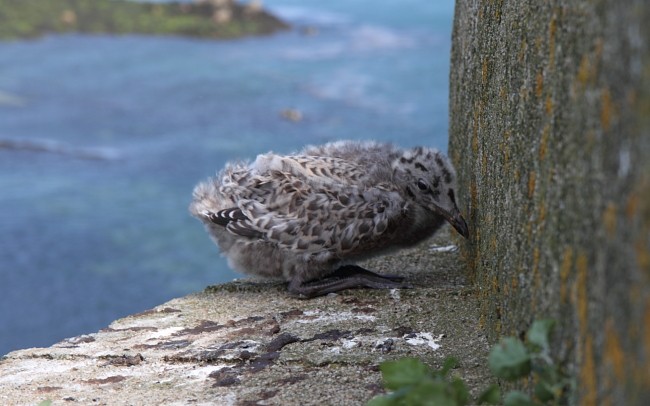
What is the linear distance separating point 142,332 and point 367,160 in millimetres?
1388

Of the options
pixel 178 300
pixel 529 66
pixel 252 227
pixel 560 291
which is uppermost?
pixel 529 66

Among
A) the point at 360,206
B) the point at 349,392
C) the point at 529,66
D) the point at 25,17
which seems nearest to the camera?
the point at 529,66

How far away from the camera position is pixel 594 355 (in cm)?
176

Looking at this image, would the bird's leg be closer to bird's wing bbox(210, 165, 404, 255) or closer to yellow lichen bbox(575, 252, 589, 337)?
bird's wing bbox(210, 165, 404, 255)

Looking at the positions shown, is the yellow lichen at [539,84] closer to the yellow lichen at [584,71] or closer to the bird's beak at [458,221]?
the yellow lichen at [584,71]

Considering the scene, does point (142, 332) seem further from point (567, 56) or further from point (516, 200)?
point (567, 56)

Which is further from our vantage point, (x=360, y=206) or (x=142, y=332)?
(x=360, y=206)

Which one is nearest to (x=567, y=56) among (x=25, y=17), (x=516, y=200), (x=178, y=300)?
(x=516, y=200)

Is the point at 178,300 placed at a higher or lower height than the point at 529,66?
lower

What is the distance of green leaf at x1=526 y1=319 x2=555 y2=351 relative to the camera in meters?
2.04

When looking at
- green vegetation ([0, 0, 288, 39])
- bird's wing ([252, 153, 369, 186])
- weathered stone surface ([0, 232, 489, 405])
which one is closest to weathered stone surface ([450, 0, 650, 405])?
weathered stone surface ([0, 232, 489, 405])

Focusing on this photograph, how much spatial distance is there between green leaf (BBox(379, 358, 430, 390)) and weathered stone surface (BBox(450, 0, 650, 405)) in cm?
34

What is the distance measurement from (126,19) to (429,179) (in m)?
8.92

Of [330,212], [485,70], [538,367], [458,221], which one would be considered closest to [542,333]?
[538,367]
